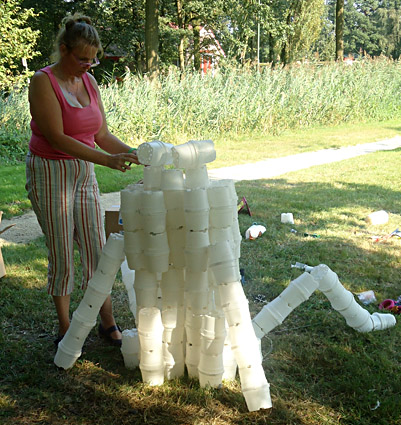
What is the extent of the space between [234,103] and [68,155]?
9.88 m

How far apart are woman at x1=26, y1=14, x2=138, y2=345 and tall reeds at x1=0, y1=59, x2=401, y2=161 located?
24.8ft

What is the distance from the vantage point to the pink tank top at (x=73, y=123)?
106 inches

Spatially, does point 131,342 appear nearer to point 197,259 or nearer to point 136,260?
point 136,260

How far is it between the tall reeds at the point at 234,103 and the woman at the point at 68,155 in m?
7.55

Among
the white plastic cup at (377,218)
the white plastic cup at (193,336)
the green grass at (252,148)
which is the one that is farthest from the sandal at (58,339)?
the white plastic cup at (377,218)

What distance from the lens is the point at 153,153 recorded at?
2354 mm

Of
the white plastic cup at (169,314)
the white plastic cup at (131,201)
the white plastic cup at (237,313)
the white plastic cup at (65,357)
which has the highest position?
the white plastic cup at (131,201)

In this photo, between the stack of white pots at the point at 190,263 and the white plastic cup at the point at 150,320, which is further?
the white plastic cup at the point at 150,320

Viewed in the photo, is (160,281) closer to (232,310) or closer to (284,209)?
(232,310)

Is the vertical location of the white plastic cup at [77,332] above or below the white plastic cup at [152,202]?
below

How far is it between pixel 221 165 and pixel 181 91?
3120mm

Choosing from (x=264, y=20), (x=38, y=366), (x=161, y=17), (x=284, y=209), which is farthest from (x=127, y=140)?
(x=161, y=17)

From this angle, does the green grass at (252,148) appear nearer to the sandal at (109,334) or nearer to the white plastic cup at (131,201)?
the sandal at (109,334)

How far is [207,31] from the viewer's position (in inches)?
1158
